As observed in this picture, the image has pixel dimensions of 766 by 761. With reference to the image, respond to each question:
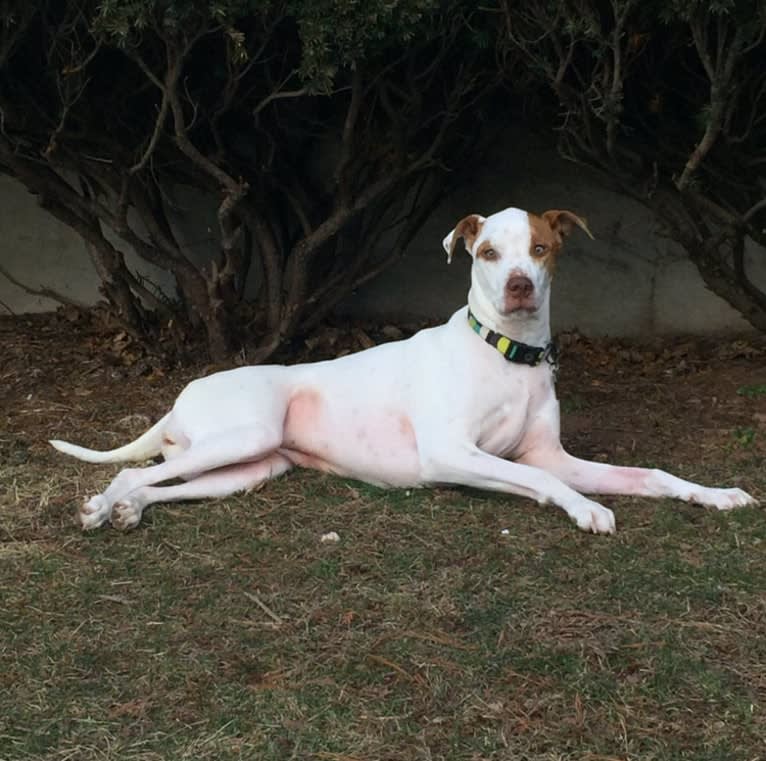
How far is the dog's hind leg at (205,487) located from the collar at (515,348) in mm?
1127

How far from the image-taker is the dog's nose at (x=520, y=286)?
455 cm

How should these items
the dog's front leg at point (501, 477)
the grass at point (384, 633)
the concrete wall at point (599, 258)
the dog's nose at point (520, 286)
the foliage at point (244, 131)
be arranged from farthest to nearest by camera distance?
the concrete wall at point (599, 258) < the foliage at point (244, 131) < the dog's nose at point (520, 286) < the dog's front leg at point (501, 477) < the grass at point (384, 633)

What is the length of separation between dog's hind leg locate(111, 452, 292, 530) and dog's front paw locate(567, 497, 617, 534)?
1.43m

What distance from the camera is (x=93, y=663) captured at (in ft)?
11.2

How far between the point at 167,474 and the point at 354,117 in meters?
2.33

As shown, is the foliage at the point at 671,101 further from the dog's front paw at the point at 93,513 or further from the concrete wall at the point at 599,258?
the dog's front paw at the point at 93,513

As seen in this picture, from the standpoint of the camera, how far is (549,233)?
4785 millimetres

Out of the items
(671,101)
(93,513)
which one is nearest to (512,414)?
(93,513)

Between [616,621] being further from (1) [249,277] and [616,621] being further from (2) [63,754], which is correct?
(1) [249,277]

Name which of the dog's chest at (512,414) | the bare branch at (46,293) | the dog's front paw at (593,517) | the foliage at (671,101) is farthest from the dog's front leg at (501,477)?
the bare branch at (46,293)

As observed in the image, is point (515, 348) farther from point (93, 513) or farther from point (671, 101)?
point (671, 101)

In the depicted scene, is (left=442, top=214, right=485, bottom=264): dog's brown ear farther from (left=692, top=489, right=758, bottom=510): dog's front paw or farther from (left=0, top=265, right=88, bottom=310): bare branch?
A: (left=0, top=265, right=88, bottom=310): bare branch

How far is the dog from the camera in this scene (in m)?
4.63

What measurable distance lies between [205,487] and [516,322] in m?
1.53
